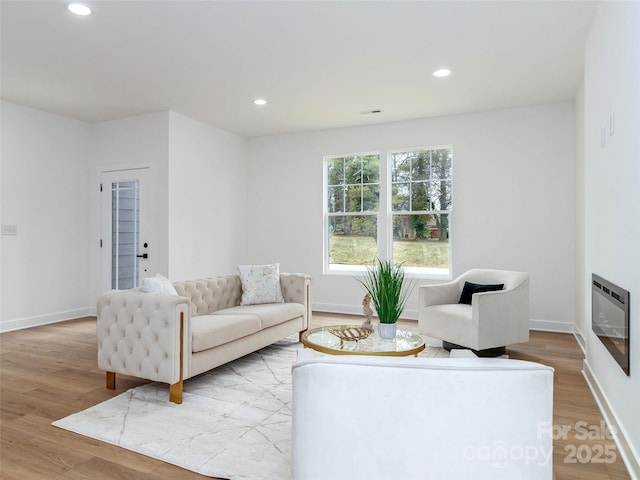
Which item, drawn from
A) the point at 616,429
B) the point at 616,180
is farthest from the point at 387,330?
the point at 616,180

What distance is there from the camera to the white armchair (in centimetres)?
376

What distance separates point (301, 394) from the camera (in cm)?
126

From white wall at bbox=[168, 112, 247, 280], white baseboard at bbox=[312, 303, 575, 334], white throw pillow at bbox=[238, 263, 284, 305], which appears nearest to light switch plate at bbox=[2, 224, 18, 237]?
white wall at bbox=[168, 112, 247, 280]

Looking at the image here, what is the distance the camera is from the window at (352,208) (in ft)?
20.1

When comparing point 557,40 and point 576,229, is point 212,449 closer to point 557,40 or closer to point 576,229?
point 557,40

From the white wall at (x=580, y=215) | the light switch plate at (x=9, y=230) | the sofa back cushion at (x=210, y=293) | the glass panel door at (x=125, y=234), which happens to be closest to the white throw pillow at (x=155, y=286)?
the sofa back cushion at (x=210, y=293)

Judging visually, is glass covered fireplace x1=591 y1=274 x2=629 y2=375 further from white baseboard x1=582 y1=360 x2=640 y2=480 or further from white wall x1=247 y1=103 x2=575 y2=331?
white wall x1=247 y1=103 x2=575 y2=331

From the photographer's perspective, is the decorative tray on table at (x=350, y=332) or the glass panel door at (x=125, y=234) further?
the glass panel door at (x=125, y=234)

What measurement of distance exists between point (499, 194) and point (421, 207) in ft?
3.30

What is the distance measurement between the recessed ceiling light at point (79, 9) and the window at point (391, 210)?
388 centimetres

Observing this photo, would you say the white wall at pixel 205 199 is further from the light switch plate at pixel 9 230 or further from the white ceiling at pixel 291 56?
the light switch plate at pixel 9 230

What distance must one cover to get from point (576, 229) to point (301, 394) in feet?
15.6

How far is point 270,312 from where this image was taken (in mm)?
3920

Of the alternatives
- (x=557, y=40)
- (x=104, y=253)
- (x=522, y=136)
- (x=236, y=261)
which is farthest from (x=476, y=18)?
(x=104, y=253)
